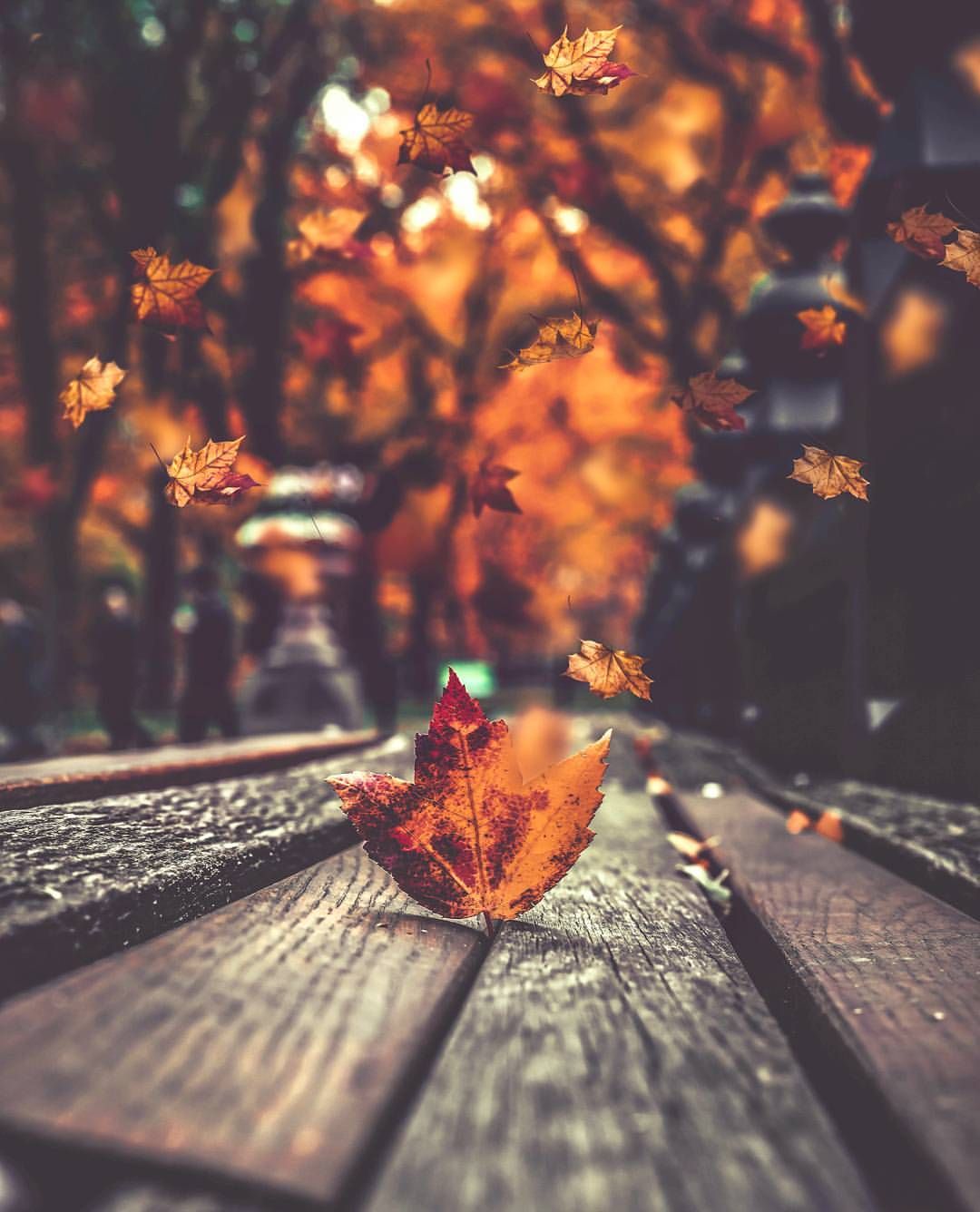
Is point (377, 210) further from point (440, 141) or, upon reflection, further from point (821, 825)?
point (821, 825)

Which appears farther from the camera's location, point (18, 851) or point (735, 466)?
point (735, 466)

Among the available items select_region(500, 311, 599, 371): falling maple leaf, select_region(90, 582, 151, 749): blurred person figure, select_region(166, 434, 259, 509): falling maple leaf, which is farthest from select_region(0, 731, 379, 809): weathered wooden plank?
select_region(90, 582, 151, 749): blurred person figure

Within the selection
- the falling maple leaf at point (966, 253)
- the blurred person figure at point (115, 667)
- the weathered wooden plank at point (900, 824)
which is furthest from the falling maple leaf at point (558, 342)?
the blurred person figure at point (115, 667)

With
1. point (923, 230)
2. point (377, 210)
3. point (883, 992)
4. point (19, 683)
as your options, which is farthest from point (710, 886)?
point (19, 683)

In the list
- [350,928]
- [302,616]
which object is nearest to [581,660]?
[350,928]

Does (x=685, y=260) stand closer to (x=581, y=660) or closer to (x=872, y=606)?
(x=872, y=606)

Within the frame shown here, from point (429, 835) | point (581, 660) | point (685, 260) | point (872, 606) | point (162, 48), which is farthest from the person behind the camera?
point (685, 260)
